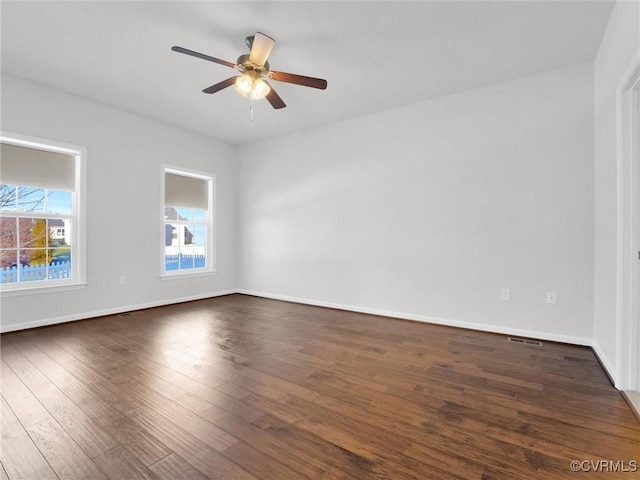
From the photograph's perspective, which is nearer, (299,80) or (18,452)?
(18,452)

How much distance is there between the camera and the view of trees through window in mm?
3381

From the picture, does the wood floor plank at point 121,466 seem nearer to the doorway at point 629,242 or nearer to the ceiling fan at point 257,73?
the ceiling fan at point 257,73

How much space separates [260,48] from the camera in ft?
8.07

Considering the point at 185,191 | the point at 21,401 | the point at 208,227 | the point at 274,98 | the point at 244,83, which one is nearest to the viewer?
the point at 21,401

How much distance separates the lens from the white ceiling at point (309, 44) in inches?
91.5

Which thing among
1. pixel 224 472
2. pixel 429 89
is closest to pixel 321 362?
pixel 224 472

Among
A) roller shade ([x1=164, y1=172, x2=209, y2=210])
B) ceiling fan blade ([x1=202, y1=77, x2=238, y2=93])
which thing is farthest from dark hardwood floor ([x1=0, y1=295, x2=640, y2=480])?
ceiling fan blade ([x1=202, y1=77, x2=238, y2=93])

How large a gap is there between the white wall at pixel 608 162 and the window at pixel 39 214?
18.0 feet

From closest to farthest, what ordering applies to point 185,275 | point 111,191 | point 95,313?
point 95,313, point 111,191, point 185,275

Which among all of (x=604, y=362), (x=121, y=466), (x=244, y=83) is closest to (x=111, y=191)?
(x=244, y=83)

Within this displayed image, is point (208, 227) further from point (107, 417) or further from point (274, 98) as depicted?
point (107, 417)

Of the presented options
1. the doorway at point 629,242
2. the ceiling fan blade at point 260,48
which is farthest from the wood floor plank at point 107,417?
the doorway at point 629,242

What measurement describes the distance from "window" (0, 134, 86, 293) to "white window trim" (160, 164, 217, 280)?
40.7 inches

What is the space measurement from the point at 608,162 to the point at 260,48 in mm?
3032
